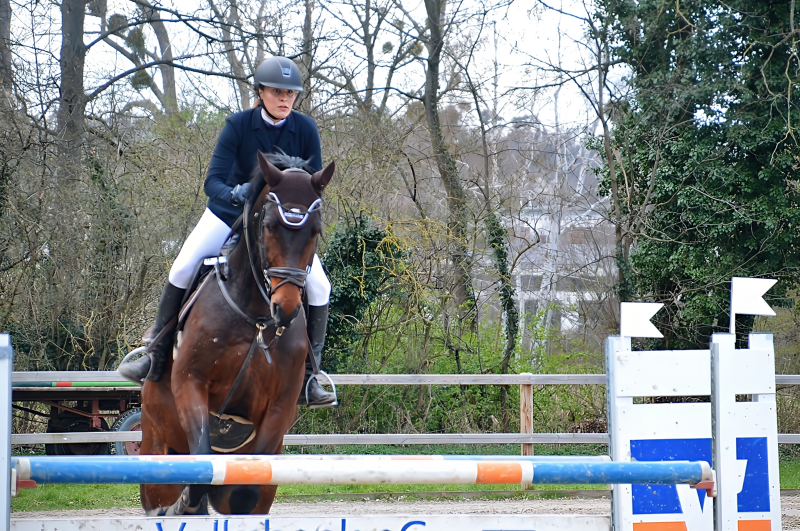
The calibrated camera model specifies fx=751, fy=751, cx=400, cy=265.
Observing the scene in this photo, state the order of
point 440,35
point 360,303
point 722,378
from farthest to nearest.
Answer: point 440,35 < point 360,303 < point 722,378

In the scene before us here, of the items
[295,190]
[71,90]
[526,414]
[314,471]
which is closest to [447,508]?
[526,414]

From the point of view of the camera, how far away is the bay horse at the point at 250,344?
11.2 ft

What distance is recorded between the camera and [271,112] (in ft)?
13.4

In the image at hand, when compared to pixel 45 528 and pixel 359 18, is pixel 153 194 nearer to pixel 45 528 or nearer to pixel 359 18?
pixel 359 18

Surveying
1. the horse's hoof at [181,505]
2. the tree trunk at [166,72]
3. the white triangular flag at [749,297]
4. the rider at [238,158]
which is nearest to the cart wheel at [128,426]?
the rider at [238,158]

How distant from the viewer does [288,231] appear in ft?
11.1

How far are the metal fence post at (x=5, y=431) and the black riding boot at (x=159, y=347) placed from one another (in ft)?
5.75

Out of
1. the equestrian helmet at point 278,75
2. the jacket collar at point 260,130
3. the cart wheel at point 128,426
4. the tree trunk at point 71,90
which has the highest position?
the tree trunk at point 71,90

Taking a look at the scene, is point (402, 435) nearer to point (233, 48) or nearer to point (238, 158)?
point (238, 158)

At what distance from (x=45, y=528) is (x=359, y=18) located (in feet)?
49.0

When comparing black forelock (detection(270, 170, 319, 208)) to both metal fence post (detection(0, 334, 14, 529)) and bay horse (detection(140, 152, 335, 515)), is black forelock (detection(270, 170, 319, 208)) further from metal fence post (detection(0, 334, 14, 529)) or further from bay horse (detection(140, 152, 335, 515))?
metal fence post (detection(0, 334, 14, 529))

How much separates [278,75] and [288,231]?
1.05 metres

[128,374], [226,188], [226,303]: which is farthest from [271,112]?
[128,374]

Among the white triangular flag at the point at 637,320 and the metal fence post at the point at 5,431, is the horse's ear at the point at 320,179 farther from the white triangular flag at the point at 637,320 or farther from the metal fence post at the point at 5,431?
the metal fence post at the point at 5,431
